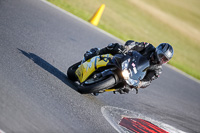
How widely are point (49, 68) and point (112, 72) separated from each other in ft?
5.31

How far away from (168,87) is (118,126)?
5.29 meters

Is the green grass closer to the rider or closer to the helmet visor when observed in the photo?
the rider

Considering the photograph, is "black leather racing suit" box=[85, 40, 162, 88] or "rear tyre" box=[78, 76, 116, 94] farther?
"black leather racing suit" box=[85, 40, 162, 88]

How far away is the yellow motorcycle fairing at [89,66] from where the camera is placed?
6121mm

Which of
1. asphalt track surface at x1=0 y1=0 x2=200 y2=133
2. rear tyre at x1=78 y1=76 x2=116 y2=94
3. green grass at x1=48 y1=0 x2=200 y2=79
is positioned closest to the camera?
asphalt track surface at x1=0 y1=0 x2=200 y2=133

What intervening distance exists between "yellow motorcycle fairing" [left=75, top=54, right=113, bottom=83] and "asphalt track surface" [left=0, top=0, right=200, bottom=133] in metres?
0.33

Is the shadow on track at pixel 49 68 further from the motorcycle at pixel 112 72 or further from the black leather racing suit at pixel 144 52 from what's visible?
the black leather racing suit at pixel 144 52

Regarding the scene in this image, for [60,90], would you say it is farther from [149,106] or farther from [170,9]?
[170,9]

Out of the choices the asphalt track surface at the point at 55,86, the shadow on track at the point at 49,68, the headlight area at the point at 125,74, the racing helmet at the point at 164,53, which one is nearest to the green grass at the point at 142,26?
the asphalt track surface at the point at 55,86

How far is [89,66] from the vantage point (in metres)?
6.25

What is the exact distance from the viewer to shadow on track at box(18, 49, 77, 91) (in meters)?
6.61

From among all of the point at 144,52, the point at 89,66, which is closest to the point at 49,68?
the point at 89,66

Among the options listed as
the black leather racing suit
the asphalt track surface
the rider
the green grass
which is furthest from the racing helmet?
the green grass

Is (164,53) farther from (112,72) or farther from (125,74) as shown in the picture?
(112,72)
